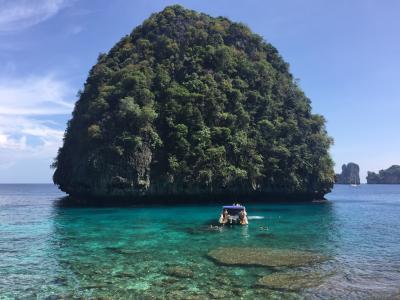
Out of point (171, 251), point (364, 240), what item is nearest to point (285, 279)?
point (171, 251)

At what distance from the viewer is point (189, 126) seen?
2138 inches

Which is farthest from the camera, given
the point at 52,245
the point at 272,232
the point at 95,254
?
the point at 272,232

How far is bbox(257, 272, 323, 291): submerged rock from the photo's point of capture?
1380 cm

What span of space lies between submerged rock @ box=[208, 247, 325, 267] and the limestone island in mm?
31084

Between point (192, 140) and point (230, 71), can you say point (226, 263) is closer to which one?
point (192, 140)

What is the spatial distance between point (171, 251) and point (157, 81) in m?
41.5

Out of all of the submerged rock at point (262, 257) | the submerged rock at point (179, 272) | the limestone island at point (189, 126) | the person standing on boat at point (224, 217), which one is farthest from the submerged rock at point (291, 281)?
the limestone island at point (189, 126)

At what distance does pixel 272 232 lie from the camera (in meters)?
27.2

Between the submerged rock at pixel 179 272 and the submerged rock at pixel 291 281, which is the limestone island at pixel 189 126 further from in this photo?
the submerged rock at pixel 291 281

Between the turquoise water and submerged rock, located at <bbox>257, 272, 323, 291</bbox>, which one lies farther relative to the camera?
submerged rock, located at <bbox>257, 272, 323, 291</bbox>

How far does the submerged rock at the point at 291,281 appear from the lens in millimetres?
13805

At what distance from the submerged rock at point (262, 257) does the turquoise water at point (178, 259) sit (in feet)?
1.80

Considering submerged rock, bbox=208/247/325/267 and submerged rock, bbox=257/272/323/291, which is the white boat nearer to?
submerged rock, bbox=208/247/325/267

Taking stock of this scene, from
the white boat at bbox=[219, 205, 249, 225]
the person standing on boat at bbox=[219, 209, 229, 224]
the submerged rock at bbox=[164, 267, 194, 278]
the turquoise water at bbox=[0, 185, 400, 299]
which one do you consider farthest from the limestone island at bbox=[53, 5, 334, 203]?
the submerged rock at bbox=[164, 267, 194, 278]
